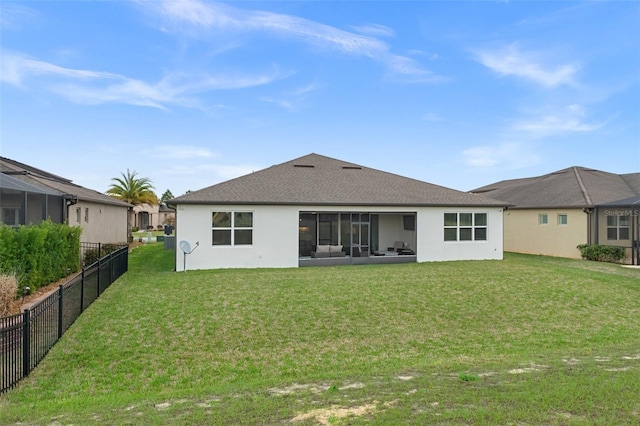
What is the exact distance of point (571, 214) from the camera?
874 inches

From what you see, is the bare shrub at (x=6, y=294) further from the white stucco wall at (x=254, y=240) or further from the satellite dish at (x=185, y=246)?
the white stucco wall at (x=254, y=240)

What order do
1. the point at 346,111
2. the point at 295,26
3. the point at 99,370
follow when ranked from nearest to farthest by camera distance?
the point at 99,370 < the point at 295,26 < the point at 346,111

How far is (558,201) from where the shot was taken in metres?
22.9

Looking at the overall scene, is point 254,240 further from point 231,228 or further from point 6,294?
point 6,294

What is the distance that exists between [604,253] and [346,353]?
1882 cm

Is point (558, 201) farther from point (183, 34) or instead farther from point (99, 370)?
point (99, 370)

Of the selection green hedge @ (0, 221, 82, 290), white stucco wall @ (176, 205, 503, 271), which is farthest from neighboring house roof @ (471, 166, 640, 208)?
green hedge @ (0, 221, 82, 290)

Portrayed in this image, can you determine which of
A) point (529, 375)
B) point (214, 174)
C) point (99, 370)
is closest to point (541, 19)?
point (529, 375)

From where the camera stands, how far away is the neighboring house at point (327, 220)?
53.1ft

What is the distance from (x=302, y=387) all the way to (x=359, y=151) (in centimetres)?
2777

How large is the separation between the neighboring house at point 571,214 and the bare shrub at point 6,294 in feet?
76.9

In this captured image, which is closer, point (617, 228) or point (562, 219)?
point (617, 228)

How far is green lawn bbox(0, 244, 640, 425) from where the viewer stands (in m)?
4.43

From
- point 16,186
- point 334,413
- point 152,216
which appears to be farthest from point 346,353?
point 152,216
